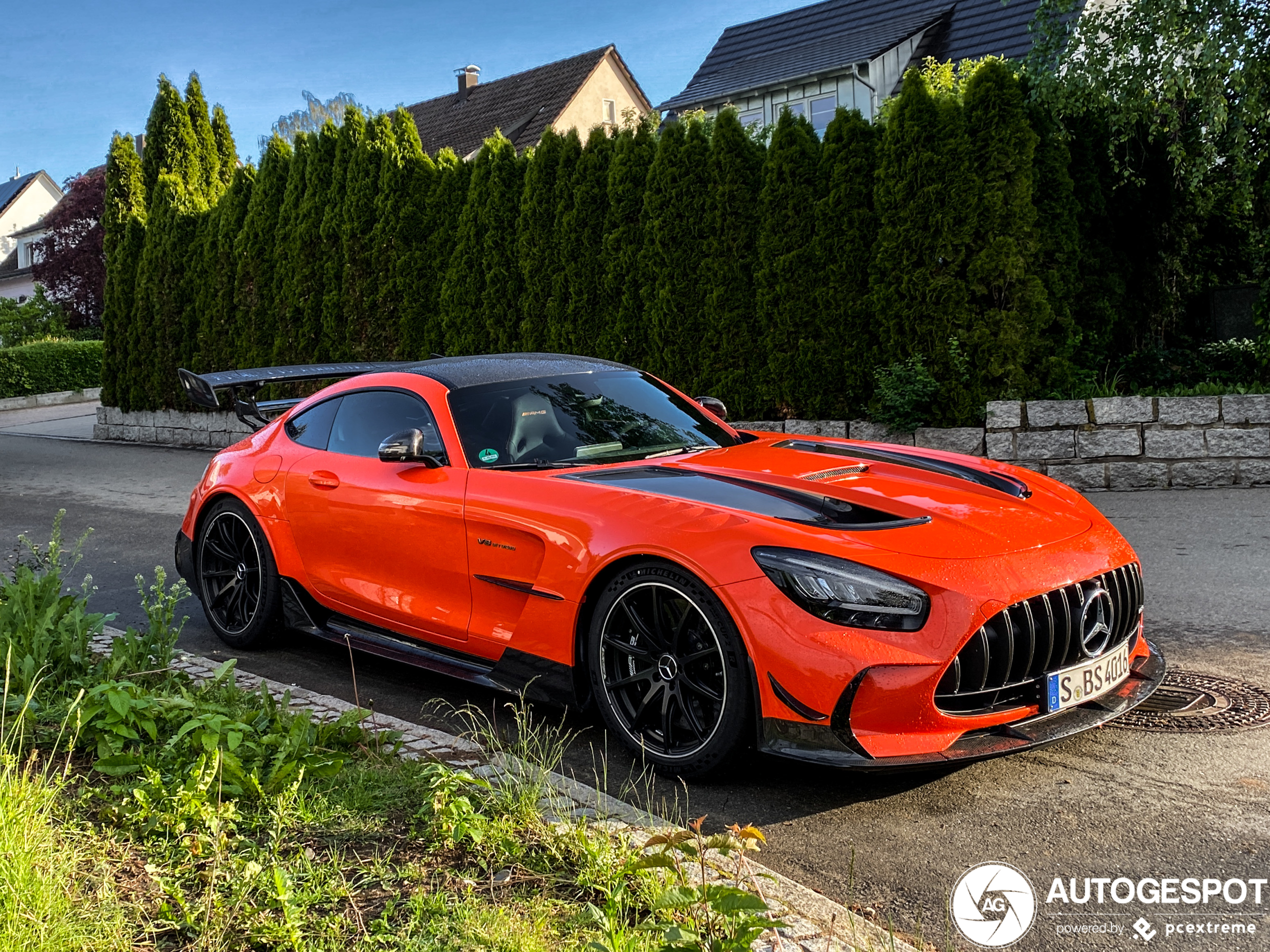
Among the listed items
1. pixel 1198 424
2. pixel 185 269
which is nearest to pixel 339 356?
pixel 185 269

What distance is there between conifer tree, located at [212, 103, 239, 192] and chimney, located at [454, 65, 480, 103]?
83.0ft

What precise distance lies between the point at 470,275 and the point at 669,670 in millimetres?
11745

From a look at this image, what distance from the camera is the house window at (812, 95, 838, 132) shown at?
31.0 meters

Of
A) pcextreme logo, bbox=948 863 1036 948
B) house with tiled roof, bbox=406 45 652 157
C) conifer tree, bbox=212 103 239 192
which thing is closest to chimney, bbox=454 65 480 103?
house with tiled roof, bbox=406 45 652 157

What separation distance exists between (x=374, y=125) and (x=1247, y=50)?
1122 cm

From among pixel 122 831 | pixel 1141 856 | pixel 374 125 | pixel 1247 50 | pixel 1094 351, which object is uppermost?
pixel 374 125

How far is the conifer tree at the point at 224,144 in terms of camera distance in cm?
2170

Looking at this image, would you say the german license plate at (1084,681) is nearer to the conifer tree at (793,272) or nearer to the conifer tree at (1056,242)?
the conifer tree at (1056,242)

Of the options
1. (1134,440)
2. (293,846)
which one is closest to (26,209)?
(1134,440)

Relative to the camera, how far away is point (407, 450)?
16.4 ft

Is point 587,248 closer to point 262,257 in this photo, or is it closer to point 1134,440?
point 1134,440

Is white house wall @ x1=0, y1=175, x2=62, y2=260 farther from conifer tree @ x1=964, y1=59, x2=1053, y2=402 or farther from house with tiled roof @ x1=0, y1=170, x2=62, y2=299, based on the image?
conifer tree @ x1=964, y1=59, x2=1053, y2=402

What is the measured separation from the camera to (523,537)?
4.52 m

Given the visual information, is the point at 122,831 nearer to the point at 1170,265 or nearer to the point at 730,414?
the point at 730,414
